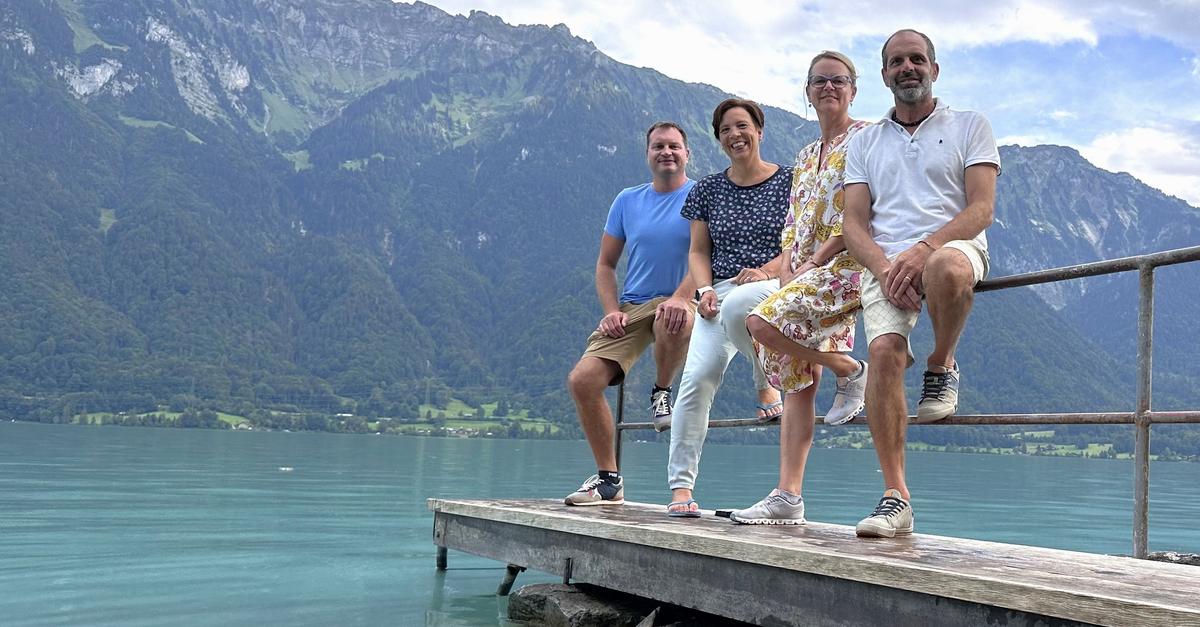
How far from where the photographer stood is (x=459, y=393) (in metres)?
179

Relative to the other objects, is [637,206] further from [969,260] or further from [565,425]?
[565,425]

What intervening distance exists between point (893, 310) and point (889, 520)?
750 millimetres

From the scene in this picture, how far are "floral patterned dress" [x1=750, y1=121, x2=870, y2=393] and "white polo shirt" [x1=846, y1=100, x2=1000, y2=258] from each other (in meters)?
0.26

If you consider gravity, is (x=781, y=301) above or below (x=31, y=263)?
below

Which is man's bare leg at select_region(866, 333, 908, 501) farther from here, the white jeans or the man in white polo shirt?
the white jeans

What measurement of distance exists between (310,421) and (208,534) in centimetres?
13194

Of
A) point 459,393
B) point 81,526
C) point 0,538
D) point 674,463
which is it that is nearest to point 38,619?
point 674,463

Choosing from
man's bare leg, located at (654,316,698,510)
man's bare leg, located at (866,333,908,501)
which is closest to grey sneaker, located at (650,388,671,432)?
man's bare leg, located at (654,316,698,510)

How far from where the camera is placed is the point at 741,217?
5637 millimetres

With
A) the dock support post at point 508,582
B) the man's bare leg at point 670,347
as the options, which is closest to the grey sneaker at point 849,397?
the man's bare leg at point 670,347

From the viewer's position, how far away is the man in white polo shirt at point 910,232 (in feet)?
13.5

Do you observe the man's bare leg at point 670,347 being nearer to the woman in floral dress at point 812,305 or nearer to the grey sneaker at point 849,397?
the woman in floral dress at point 812,305

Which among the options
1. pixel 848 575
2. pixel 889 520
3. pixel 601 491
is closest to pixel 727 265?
pixel 601 491

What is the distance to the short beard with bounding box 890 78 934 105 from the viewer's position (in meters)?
4.48
